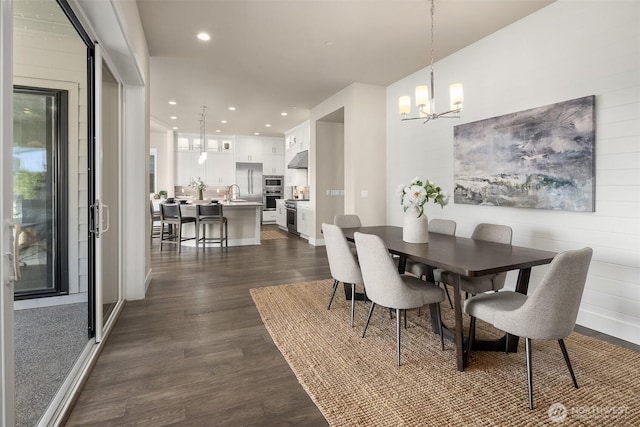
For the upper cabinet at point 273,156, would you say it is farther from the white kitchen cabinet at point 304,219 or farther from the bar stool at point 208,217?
the bar stool at point 208,217

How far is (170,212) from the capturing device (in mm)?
6203

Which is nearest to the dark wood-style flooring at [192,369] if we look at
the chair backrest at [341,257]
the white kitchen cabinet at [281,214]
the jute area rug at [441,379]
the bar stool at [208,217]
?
the jute area rug at [441,379]

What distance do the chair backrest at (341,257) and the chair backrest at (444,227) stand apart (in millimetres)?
1209

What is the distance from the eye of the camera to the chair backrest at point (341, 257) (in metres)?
2.70

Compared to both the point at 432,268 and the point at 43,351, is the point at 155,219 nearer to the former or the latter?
the point at 43,351

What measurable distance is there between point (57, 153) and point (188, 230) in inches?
171

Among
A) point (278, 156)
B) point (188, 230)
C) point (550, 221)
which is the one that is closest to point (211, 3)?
point (550, 221)

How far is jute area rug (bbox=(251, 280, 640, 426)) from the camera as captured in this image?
65.2 inches

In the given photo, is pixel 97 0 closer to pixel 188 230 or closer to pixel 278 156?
pixel 188 230

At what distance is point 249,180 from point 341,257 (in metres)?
8.16

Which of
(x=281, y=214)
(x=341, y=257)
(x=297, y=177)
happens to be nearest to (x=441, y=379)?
(x=341, y=257)

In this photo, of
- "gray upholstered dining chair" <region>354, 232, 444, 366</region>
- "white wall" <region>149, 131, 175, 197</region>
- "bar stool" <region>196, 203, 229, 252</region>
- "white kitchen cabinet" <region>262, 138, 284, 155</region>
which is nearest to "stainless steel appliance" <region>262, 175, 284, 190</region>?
"white kitchen cabinet" <region>262, 138, 284, 155</region>

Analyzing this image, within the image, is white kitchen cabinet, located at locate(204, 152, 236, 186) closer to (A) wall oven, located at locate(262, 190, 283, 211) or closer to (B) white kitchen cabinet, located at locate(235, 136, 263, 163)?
(B) white kitchen cabinet, located at locate(235, 136, 263, 163)

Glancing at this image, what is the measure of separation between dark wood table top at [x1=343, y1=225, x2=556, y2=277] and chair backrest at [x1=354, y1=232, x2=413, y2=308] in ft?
0.60
